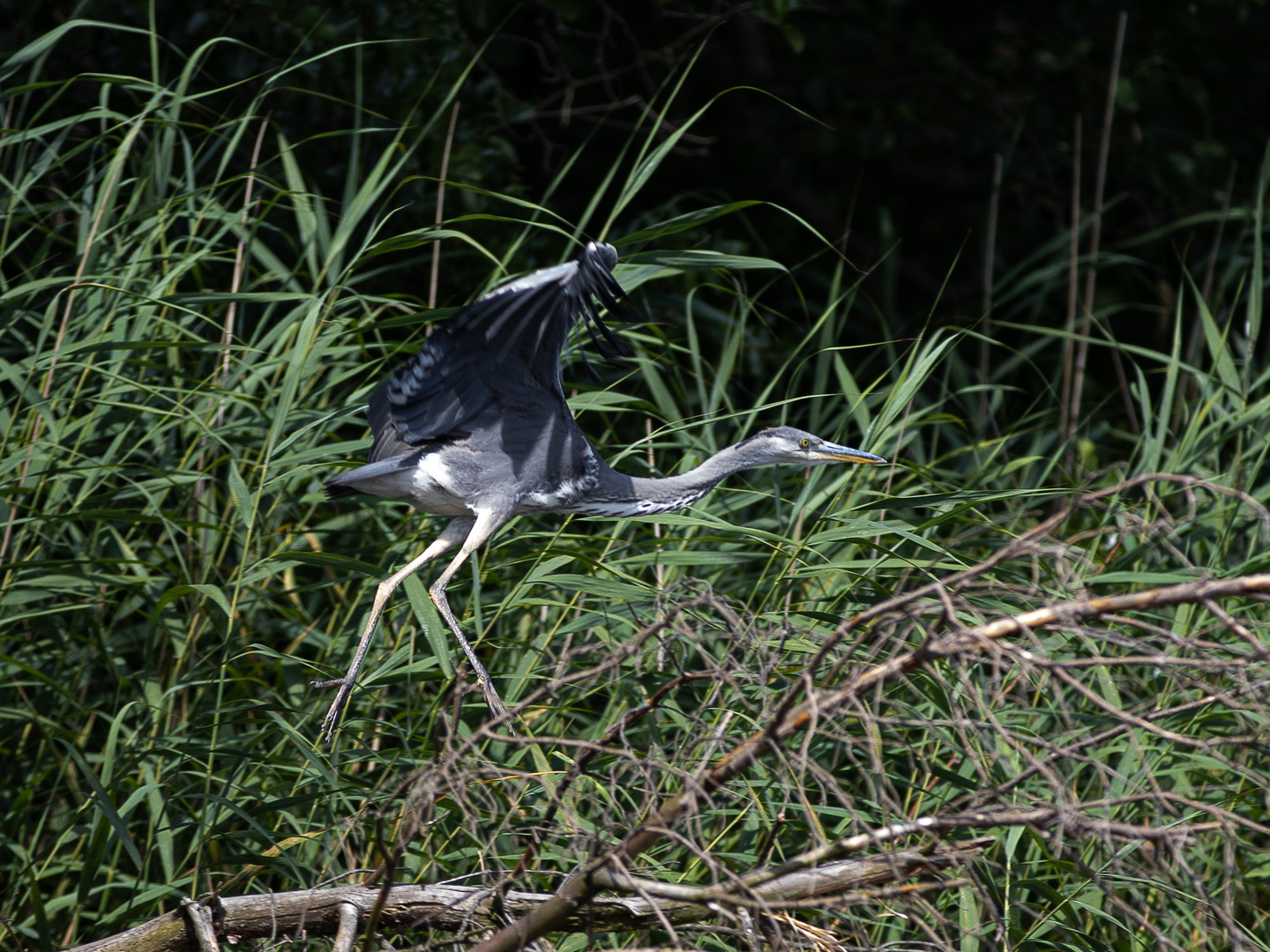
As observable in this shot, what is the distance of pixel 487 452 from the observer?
8.45 ft

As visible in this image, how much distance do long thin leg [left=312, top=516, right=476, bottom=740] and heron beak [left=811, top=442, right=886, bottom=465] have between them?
826 millimetres

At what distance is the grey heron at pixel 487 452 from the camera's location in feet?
7.79

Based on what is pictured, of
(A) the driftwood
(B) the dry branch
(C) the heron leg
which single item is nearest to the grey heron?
(C) the heron leg

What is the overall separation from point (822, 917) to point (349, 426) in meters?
1.92

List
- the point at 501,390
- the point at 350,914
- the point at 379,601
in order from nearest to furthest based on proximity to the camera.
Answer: the point at 350,914, the point at 379,601, the point at 501,390

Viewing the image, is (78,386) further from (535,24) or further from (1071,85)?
(1071,85)

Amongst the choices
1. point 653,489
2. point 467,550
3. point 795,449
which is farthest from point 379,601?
point 795,449

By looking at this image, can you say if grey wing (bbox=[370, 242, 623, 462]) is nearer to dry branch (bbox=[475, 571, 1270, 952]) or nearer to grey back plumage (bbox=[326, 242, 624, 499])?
grey back plumage (bbox=[326, 242, 624, 499])

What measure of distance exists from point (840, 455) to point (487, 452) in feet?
2.71

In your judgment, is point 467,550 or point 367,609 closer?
point 467,550

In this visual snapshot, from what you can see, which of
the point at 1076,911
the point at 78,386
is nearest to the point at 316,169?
the point at 78,386

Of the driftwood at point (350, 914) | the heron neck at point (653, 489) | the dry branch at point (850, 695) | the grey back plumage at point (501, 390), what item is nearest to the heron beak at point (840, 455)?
the heron neck at point (653, 489)

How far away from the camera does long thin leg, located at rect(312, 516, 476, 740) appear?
224 cm

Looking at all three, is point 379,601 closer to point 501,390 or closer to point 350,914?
point 501,390
